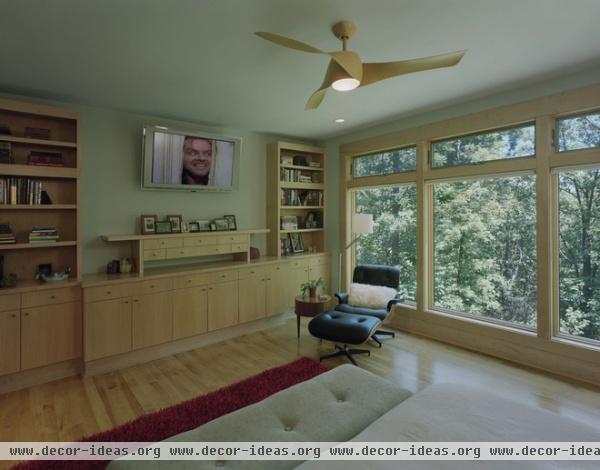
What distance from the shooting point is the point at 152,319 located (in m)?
3.55

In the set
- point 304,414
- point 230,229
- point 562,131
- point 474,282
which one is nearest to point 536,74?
point 562,131

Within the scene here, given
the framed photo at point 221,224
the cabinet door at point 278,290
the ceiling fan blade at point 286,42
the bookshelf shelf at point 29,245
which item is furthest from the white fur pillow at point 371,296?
the bookshelf shelf at point 29,245

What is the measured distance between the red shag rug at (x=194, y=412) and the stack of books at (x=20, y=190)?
7.20ft

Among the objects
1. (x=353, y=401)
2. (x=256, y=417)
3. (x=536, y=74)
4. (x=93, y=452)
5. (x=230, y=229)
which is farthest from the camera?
(x=230, y=229)

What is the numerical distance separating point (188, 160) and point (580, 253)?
4.17 metres

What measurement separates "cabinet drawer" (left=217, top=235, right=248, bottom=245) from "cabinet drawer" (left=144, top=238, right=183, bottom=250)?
51 centimetres

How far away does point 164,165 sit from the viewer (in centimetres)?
386

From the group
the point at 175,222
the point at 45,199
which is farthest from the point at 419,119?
the point at 45,199

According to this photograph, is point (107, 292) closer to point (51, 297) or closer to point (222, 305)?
point (51, 297)

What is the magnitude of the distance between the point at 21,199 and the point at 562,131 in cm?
507

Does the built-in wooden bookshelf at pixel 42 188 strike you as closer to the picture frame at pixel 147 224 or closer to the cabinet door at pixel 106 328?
the cabinet door at pixel 106 328

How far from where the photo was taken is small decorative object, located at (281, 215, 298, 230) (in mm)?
5070

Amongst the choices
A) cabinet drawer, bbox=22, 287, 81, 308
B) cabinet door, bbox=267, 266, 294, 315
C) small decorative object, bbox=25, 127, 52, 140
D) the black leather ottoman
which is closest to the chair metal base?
the black leather ottoman

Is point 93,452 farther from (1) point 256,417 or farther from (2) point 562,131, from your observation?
(2) point 562,131
